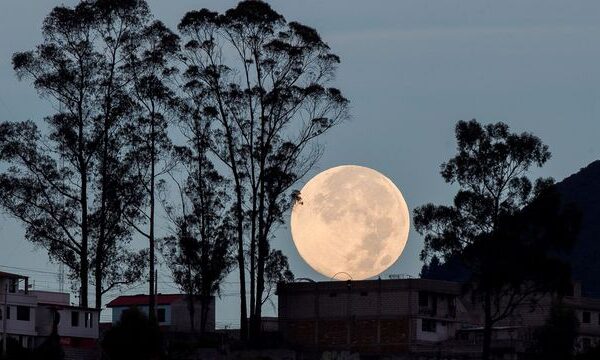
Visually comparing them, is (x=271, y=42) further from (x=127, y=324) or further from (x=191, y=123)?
(x=127, y=324)

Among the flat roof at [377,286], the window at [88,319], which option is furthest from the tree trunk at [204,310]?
the window at [88,319]

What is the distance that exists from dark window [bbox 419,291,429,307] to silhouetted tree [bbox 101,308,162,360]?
28.7 metres

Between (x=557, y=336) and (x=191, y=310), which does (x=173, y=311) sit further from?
(x=557, y=336)

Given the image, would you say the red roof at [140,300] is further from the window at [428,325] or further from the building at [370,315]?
the window at [428,325]

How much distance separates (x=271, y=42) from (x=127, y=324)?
1046 inches

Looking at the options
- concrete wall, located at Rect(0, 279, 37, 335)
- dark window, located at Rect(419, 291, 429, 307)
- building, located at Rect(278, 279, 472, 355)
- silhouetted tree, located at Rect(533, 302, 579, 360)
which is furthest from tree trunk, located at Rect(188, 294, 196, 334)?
silhouetted tree, located at Rect(533, 302, 579, 360)

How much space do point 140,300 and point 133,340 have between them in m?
32.9

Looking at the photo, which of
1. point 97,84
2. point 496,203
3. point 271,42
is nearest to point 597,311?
point 496,203

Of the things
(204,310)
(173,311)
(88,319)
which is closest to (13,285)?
(88,319)

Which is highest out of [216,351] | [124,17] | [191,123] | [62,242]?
[124,17]

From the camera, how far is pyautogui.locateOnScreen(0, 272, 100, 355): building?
106 meters

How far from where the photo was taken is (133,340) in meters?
93.6

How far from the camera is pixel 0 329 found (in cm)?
10469

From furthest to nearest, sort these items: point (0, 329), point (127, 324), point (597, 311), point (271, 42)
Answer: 1. point (597, 311)
2. point (271, 42)
3. point (0, 329)
4. point (127, 324)
